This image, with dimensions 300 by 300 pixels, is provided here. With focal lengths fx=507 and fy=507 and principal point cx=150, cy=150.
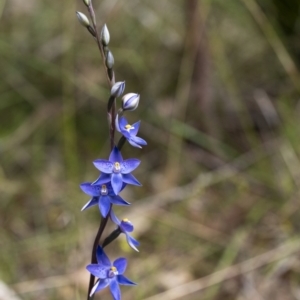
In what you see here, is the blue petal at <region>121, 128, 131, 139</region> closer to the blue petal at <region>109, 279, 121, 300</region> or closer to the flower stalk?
the flower stalk

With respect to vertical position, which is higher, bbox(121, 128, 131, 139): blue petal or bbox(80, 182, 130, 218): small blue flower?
bbox(121, 128, 131, 139): blue petal

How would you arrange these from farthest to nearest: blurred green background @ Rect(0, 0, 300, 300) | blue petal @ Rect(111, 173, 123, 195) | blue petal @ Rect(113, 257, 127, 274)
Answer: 1. blurred green background @ Rect(0, 0, 300, 300)
2. blue petal @ Rect(113, 257, 127, 274)
3. blue petal @ Rect(111, 173, 123, 195)

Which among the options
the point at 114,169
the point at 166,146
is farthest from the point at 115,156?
the point at 166,146

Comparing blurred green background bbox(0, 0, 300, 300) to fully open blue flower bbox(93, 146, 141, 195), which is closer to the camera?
fully open blue flower bbox(93, 146, 141, 195)

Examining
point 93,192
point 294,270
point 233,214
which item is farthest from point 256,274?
point 93,192

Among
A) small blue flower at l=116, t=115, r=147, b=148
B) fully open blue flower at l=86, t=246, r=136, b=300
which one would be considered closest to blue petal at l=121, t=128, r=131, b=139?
small blue flower at l=116, t=115, r=147, b=148

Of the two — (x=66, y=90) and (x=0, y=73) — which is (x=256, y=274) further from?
(x=0, y=73)
